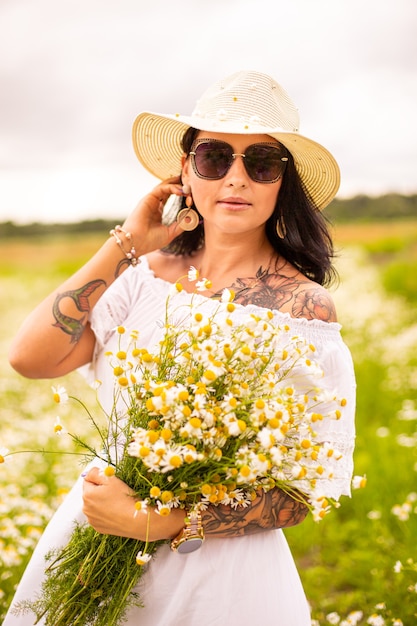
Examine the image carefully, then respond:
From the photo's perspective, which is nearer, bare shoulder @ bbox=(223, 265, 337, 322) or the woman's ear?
bare shoulder @ bbox=(223, 265, 337, 322)

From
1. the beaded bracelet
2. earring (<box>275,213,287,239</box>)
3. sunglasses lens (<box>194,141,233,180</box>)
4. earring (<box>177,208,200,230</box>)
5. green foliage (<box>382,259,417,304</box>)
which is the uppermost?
sunglasses lens (<box>194,141,233,180</box>)

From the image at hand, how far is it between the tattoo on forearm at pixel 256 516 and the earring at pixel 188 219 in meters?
1.10

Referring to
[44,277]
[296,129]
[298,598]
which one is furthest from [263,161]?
[44,277]

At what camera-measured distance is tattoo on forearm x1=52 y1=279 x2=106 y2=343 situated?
2.40m

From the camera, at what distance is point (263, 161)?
7.32 feet

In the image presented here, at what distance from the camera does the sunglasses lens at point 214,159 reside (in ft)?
7.30

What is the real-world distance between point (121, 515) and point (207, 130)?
1.31 m

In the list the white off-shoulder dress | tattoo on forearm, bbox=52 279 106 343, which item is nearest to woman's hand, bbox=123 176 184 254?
tattoo on forearm, bbox=52 279 106 343

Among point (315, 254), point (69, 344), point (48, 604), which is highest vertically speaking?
point (315, 254)

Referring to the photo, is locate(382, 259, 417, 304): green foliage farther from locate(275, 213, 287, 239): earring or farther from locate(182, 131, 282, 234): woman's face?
locate(182, 131, 282, 234): woman's face

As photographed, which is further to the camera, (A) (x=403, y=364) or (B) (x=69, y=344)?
(A) (x=403, y=364)

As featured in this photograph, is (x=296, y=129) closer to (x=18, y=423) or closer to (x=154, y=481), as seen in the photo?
(x=154, y=481)

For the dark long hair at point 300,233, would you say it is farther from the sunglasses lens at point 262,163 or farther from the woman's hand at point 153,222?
the woman's hand at point 153,222

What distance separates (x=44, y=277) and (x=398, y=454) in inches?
491
